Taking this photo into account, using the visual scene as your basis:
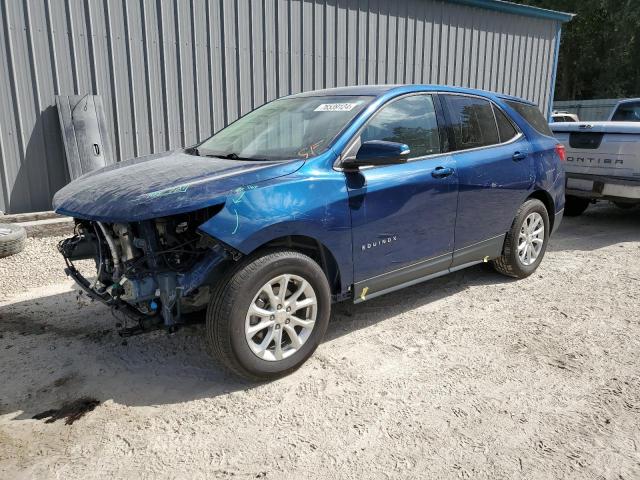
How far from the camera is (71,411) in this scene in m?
2.93

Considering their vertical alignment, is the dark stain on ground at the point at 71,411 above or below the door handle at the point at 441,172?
below

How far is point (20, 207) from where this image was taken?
21.8 ft

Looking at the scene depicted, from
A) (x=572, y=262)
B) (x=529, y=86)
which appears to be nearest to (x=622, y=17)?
(x=529, y=86)

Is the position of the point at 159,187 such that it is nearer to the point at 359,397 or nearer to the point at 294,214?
the point at 294,214

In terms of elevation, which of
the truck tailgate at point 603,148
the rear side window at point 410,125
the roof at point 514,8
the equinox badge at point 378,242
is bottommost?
the equinox badge at point 378,242

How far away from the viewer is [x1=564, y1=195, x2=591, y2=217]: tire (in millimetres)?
8312

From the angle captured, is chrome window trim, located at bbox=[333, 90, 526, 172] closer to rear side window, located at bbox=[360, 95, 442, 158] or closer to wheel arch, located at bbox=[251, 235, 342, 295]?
rear side window, located at bbox=[360, 95, 442, 158]

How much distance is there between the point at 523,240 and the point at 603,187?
2.77m

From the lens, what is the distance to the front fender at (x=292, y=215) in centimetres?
289

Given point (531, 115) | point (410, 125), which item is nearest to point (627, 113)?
point (531, 115)

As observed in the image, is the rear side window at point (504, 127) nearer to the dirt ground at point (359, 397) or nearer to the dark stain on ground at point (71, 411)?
the dirt ground at point (359, 397)

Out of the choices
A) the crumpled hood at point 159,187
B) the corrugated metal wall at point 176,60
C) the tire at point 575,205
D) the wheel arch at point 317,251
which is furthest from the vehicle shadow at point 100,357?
the tire at point 575,205

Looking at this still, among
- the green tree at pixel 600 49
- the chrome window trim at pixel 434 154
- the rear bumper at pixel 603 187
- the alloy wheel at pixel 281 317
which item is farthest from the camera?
the green tree at pixel 600 49

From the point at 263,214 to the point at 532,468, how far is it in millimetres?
1883
